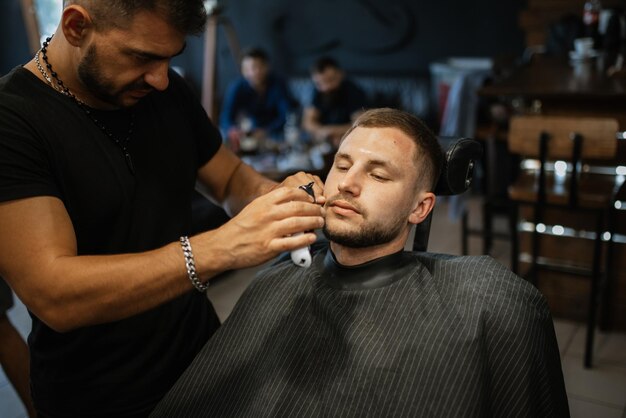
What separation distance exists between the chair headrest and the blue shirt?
3.30 metres

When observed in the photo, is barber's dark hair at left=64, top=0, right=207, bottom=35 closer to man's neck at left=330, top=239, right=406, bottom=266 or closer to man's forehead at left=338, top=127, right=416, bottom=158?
man's forehead at left=338, top=127, right=416, bottom=158

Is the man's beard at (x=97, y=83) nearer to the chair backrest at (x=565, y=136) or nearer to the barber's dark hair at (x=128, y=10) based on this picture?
the barber's dark hair at (x=128, y=10)

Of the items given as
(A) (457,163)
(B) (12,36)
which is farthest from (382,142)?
(B) (12,36)

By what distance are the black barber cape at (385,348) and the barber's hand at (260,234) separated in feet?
1.30

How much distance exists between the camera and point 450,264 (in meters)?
1.53

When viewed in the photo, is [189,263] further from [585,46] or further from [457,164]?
[585,46]

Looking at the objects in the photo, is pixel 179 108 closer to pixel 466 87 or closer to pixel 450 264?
pixel 450 264

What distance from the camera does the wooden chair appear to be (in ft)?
8.24

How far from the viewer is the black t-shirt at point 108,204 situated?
120cm

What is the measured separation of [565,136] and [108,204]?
1975 mm

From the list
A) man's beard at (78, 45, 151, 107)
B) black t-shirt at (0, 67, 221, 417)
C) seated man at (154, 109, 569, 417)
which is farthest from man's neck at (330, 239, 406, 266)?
man's beard at (78, 45, 151, 107)

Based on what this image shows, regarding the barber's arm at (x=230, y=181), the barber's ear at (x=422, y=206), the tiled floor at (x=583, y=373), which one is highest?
the barber's arm at (x=230, y=181)

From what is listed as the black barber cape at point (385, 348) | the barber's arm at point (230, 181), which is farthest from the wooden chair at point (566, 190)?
the barber's arm at point (230, 181)

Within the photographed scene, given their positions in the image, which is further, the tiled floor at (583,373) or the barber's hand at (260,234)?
the tiled floor at (583,373)
